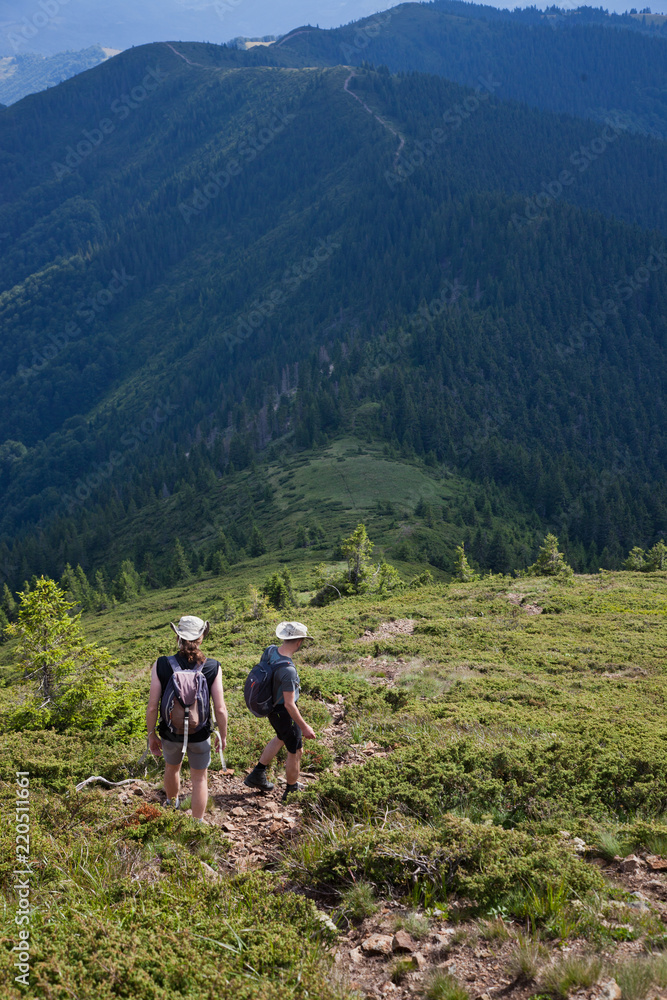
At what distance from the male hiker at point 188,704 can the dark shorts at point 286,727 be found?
43.2 inches

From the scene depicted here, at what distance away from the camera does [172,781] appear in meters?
8.94

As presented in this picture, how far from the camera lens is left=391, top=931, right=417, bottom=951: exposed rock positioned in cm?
591

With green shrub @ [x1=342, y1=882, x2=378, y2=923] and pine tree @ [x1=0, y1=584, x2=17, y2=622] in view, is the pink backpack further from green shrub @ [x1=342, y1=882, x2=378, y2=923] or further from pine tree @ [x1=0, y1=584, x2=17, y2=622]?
pine tree @ [x1=0, y1=584, x2=17, y2=622]

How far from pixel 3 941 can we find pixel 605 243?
235195mm

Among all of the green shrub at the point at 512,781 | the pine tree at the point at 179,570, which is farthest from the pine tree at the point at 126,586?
the green shrub at the point at 512,781

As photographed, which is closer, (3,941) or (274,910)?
(3,941)

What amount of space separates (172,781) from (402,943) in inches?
172

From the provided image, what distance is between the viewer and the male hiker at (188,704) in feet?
26.4

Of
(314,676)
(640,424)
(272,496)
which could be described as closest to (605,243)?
(640,424)

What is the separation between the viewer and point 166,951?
17.3ft

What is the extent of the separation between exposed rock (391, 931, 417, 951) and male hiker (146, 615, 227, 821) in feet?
11.2

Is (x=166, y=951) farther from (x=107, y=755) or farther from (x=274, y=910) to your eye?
(x=107, y=755)

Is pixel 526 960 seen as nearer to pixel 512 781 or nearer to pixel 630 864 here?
pixel 630 864

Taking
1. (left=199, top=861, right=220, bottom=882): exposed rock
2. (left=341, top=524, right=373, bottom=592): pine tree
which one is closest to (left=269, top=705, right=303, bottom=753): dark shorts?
(left=199, top=861, right=220, bottom=882): exposed rock
